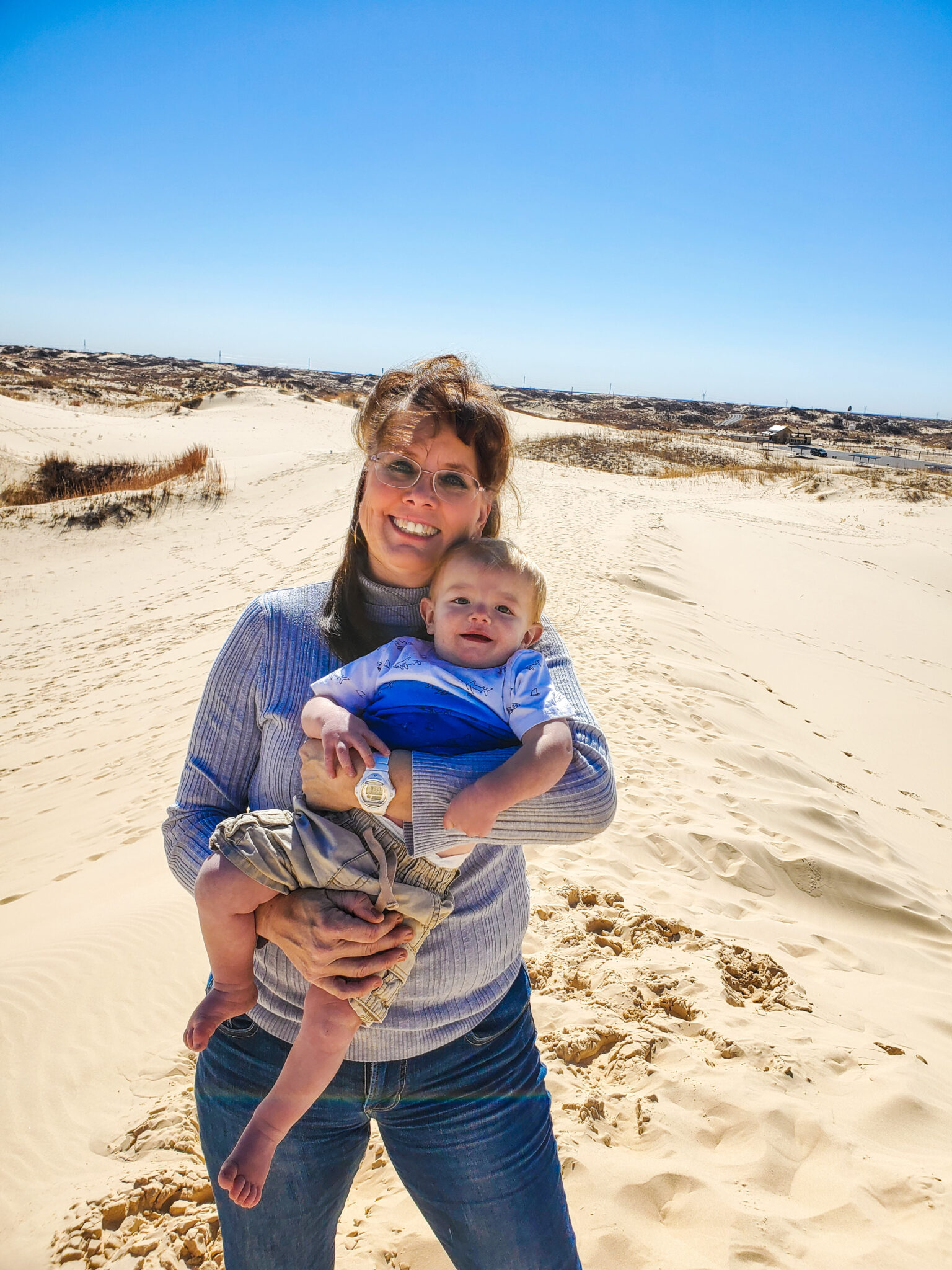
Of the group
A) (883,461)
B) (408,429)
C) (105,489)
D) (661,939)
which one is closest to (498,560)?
(408,429)

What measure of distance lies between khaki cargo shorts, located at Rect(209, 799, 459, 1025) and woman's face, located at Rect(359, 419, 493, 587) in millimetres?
689

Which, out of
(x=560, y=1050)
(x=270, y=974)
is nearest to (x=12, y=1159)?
(x=270, y=974)

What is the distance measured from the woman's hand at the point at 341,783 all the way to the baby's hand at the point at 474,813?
102 millimetres

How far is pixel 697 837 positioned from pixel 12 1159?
372 centimetres

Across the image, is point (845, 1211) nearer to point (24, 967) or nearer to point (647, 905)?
point (647, 905)

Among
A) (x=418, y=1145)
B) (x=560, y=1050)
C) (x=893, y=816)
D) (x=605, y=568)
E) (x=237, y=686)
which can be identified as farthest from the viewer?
(x=605, y=568)

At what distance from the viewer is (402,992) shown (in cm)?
154

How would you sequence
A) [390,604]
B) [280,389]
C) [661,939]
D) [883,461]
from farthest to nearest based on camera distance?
[280,389], [883,461], [661,939], [390,604]

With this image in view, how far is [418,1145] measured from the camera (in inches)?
59.0

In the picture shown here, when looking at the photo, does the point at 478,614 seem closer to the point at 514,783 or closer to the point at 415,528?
the point at 415,528

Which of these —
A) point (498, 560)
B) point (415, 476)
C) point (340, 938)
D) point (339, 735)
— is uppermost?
point (415, 476)

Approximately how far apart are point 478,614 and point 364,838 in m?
0.60

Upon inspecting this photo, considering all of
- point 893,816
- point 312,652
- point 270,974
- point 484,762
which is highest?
point 312,652

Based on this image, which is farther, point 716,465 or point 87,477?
point 716,465
